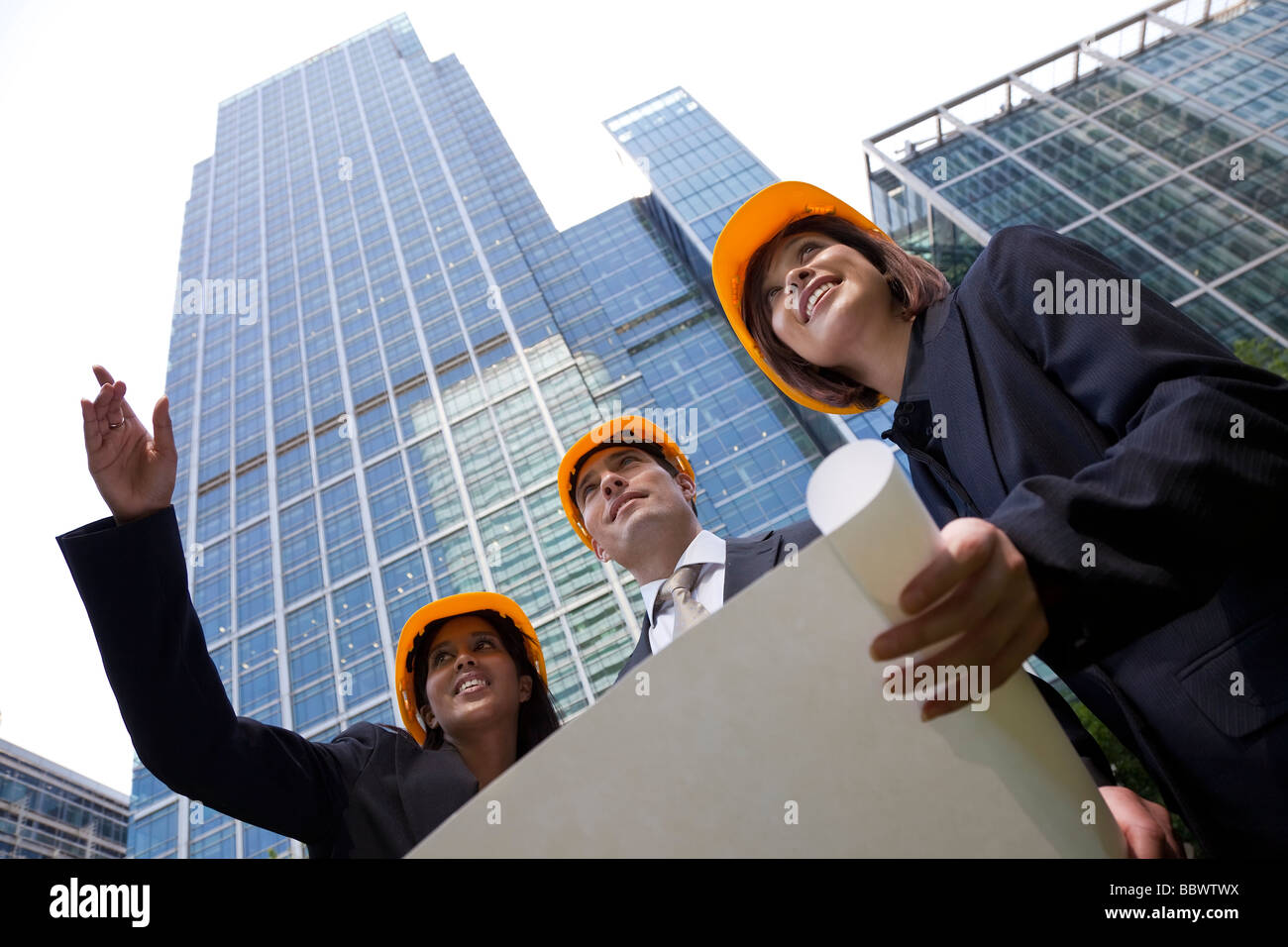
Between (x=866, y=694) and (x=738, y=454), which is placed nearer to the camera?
(x=866, y=694)

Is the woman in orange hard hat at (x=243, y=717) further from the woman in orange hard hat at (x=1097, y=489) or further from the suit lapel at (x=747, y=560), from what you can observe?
the woman in orange hard hat at (x=1097, y=489)

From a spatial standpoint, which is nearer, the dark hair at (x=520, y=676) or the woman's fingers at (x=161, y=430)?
the woman's fingers at (x=161, y=430)

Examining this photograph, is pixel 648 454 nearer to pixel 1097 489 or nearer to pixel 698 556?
pixel 698 556

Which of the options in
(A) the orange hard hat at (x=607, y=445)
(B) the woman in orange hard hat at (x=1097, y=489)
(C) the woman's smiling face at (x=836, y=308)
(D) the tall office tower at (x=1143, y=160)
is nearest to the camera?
(B) the woman in orange hard hat at (x=1097, y=489)

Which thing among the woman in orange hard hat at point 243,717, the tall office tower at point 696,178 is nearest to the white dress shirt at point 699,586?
the woman in orange hard hat at point 243,717

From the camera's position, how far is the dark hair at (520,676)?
4.18 meters

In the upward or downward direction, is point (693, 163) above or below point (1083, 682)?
below

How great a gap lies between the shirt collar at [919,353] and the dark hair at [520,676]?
8.17ft

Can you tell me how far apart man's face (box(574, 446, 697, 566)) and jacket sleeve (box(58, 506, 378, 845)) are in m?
1.41

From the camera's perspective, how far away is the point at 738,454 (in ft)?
162
